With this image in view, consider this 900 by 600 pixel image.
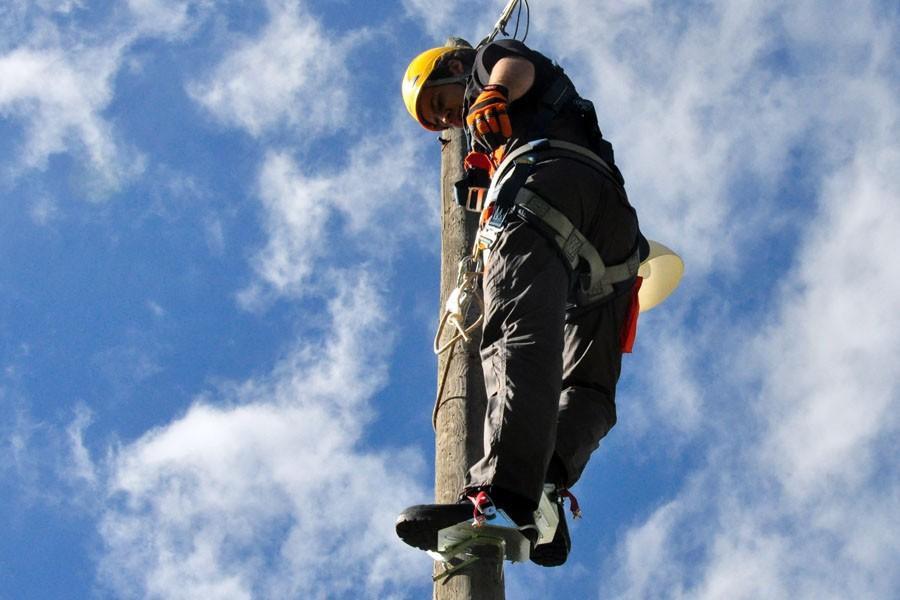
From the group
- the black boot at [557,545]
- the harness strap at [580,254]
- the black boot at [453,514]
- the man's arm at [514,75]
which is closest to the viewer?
the black boot at [453,514]

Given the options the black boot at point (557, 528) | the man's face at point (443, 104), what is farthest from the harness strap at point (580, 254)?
the man's face at point (443, 104)

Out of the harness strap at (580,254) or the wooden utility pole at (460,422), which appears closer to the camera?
the wooden utility pole at (460,422)

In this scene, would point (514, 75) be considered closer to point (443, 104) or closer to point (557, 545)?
point (443, 104)

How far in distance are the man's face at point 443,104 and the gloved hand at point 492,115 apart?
0.94 m

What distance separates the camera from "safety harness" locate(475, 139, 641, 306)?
4484 millimetres

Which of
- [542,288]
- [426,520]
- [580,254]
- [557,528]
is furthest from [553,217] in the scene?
[426,520]

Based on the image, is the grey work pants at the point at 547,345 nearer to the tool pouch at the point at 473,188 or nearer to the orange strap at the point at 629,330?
the orange strap at the point at 629,330

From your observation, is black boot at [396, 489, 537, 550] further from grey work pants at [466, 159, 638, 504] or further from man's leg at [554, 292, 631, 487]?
man's leg at [554, 292, 631, 487]

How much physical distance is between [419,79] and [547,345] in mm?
1823

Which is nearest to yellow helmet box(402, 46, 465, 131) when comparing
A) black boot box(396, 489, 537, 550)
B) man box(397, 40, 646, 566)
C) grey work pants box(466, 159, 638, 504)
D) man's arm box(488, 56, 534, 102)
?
man box(397, 40, 646, 566)

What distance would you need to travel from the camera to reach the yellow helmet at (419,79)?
18.2 feet

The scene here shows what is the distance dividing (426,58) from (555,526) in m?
2.29

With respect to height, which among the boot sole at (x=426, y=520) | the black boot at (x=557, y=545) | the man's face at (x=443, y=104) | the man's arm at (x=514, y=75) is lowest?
the boot sole at (x=426, y=520)

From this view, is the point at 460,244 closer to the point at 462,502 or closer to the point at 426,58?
the point at 426,58
